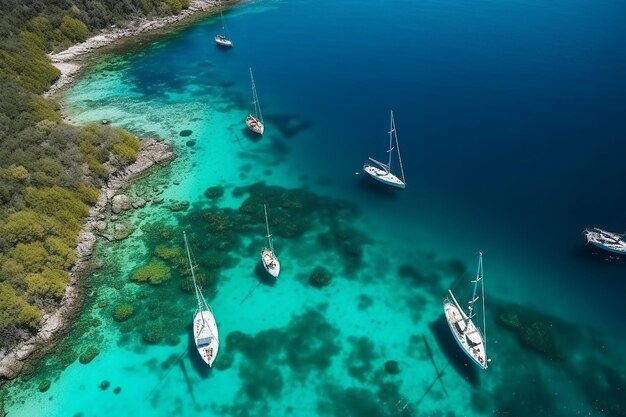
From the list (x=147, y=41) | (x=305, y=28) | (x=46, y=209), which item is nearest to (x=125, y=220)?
(x=46, y=209)

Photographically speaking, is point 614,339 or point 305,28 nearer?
point 614,339

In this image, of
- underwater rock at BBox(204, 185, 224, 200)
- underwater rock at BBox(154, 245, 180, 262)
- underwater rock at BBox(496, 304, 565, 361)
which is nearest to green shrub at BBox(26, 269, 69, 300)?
underwater rock at BBox(154, 245, 180, 262)

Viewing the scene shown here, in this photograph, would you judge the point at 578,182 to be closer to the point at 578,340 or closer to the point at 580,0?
the point at 578,340

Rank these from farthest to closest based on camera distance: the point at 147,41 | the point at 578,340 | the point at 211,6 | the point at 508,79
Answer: the point at 211,6 < the point at 147,41 < the point at 508,79 < the point at 578,340

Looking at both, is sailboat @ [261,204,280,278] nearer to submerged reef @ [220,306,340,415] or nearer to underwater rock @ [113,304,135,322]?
submerged reef @ [220,306,340,415]

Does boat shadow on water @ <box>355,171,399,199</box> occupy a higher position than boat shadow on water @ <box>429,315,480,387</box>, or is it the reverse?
boat shadow on water @ <box>355,171,399,199</box>

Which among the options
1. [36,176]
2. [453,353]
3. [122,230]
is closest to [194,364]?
[122,230]

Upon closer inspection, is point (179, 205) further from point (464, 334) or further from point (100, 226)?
point (464, 334)

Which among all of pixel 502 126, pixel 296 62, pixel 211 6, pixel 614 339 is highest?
pixel 211 6
